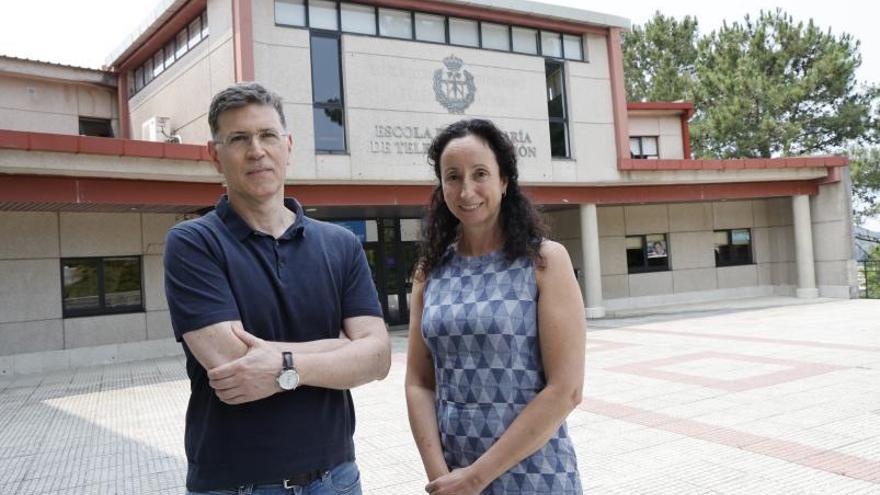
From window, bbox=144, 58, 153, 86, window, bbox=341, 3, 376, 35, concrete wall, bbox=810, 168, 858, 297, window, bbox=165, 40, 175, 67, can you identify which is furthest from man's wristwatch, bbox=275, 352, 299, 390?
concrete wall, bbox=810, 168, 858, 297

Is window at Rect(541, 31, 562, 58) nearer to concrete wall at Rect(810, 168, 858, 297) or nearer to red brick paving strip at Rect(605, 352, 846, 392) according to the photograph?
red brick paving strip at Rect(605, 352, 846, 392)

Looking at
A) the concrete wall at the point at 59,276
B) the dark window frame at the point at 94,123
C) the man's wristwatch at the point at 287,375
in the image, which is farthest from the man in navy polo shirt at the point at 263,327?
the dark window frame at the point at 94,123

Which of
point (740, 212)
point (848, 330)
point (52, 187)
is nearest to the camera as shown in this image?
point (52, 187)

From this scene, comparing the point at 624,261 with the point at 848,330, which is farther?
the point at 624,261

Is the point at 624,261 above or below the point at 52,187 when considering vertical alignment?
below

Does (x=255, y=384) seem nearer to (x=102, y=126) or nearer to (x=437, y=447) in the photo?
(x=437, y=447)

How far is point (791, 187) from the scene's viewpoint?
19391 mm

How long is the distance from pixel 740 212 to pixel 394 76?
1372 centimetres

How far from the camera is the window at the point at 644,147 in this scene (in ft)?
69.9

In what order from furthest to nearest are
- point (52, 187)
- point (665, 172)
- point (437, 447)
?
1. point (665, 172)
2. point (52, 187)
3. point (437, 447)

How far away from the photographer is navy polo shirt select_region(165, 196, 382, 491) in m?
1.81

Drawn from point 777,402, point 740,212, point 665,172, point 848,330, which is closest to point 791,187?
point 740,212

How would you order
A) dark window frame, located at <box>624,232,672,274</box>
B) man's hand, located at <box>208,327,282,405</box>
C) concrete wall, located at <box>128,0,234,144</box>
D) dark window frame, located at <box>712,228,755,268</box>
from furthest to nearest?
dark window frame, located at <box>712,228,755,268</box>
dark window frame, located at <box>624,232,672,274</box>
concrete wall, located at <box>128,0,234,144</box>
man's hand, located at <box>208,327,282,405</box>

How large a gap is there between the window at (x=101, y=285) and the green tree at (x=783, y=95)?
25344 millimetres
